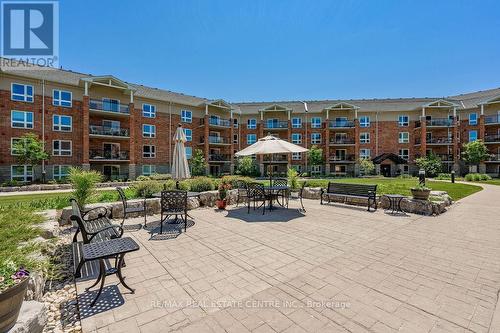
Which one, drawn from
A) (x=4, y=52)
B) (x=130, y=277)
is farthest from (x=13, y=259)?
(x=4, y=52)

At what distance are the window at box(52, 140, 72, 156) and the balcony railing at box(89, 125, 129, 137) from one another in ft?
8.47

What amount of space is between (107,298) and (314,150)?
35.6m

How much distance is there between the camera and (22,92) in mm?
21859

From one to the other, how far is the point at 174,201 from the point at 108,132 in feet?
80.5

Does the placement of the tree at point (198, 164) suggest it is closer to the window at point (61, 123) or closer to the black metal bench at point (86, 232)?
the window at point (61, 123)

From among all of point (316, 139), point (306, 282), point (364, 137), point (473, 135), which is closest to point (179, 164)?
point (306, 282)

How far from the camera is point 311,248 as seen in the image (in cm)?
536

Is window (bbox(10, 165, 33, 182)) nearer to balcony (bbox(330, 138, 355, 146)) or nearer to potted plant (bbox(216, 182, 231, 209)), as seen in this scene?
potted plant (bbox(216, 182, 231, 209))

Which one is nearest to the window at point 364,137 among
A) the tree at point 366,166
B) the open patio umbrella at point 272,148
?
the tree at point 366,166

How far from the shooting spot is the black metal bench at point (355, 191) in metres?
9.62

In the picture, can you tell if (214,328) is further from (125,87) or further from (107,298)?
(125,87)

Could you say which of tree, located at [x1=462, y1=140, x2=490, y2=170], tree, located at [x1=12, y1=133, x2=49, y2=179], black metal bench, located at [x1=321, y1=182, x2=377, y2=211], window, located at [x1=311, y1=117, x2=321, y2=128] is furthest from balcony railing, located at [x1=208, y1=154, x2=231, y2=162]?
tree, located at [x1=462, y1=140, x2=490, y2=170]

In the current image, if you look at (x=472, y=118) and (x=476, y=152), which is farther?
(x=472, y=118)

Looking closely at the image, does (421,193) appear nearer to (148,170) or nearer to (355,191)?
(355,191)
